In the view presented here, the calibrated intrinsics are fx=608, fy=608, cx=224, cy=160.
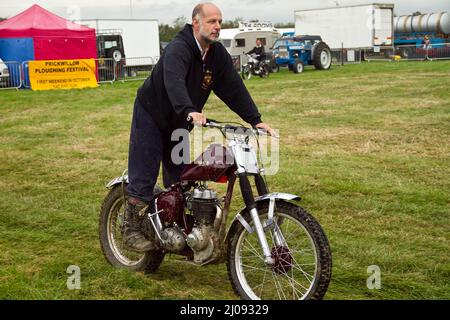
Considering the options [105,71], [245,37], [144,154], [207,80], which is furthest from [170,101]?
[245,37]

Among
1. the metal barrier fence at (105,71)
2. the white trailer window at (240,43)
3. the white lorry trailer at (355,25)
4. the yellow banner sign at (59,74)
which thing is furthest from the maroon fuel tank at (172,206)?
the white trailer window at (240,43)

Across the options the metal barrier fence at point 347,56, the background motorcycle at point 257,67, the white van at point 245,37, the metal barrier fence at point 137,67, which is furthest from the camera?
the white van at point 245,37

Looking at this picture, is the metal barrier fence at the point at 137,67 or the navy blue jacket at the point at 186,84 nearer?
the navy blue jacket at the point at 186,84

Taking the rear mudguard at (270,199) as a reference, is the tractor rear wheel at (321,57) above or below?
above

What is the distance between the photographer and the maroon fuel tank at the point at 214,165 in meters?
4.12

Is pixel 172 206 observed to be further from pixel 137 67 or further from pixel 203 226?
pixel 137 67

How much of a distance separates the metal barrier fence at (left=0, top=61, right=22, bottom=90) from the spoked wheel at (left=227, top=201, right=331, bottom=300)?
71.0 ft

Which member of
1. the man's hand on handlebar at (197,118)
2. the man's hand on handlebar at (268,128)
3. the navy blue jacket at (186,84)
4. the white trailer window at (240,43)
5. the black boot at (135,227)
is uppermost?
the white trailer window at (240,43)

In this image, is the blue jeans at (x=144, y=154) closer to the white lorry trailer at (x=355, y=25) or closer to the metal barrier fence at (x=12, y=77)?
the metal barrier fence at (x=12, y=77)

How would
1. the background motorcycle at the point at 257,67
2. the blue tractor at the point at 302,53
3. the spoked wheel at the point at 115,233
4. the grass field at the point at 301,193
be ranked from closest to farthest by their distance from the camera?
1. the grass field at the point at 301,193
2. the spoked wheel at the point at 115,233
3. the background motorcycle at the point at 257,67
4. the blue tractor at the point at 302,53

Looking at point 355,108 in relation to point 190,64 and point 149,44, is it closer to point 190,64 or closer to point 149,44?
point 190,64

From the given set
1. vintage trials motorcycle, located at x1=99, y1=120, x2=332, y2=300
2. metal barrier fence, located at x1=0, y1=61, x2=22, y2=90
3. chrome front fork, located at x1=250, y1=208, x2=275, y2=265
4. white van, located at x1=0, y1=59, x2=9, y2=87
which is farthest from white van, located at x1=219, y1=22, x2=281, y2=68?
chrome front fork, located at x1=250, y1=208, x2=275, y2=265
